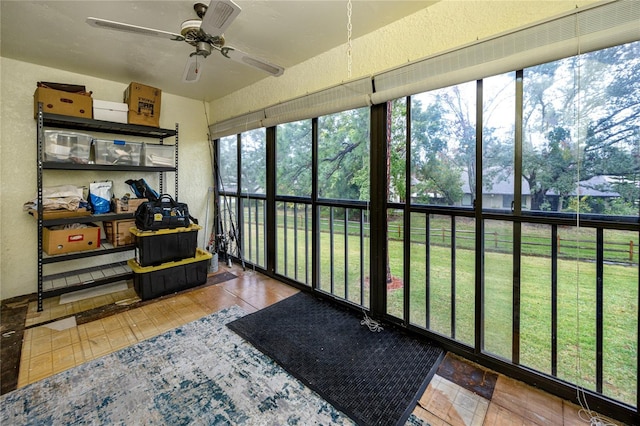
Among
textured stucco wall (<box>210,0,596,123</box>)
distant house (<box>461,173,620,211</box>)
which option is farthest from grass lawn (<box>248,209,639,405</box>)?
textured stucco wall (<box>210,0,596,123</box>)

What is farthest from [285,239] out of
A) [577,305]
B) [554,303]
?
[577,305]

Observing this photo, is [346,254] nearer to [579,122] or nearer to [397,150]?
[397,150]

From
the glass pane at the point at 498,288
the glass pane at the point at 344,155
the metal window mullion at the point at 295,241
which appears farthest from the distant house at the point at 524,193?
the metal window mullion at the point at 295,241

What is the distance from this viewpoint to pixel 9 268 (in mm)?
2852

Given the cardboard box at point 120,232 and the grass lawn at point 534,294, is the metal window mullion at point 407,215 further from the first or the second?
the cardboard box at point 120,232

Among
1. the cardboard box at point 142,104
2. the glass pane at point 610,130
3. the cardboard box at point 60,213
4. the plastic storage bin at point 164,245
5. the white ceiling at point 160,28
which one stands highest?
the white ceiling at point 160,28

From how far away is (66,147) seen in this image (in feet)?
8.81

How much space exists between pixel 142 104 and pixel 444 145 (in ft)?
10.9

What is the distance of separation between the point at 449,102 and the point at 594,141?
2.78 feet

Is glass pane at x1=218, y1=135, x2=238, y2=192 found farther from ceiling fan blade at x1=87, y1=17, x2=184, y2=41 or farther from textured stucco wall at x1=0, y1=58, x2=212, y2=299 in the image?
ceiling fan blade at x1=87, y1=17, x2=184, y2=41

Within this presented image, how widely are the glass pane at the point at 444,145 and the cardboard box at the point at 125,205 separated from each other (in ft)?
10.0

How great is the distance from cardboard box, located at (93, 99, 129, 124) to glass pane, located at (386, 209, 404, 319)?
3122 mm

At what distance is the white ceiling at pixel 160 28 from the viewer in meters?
1.91

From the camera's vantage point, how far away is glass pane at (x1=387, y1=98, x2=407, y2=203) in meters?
2.15
